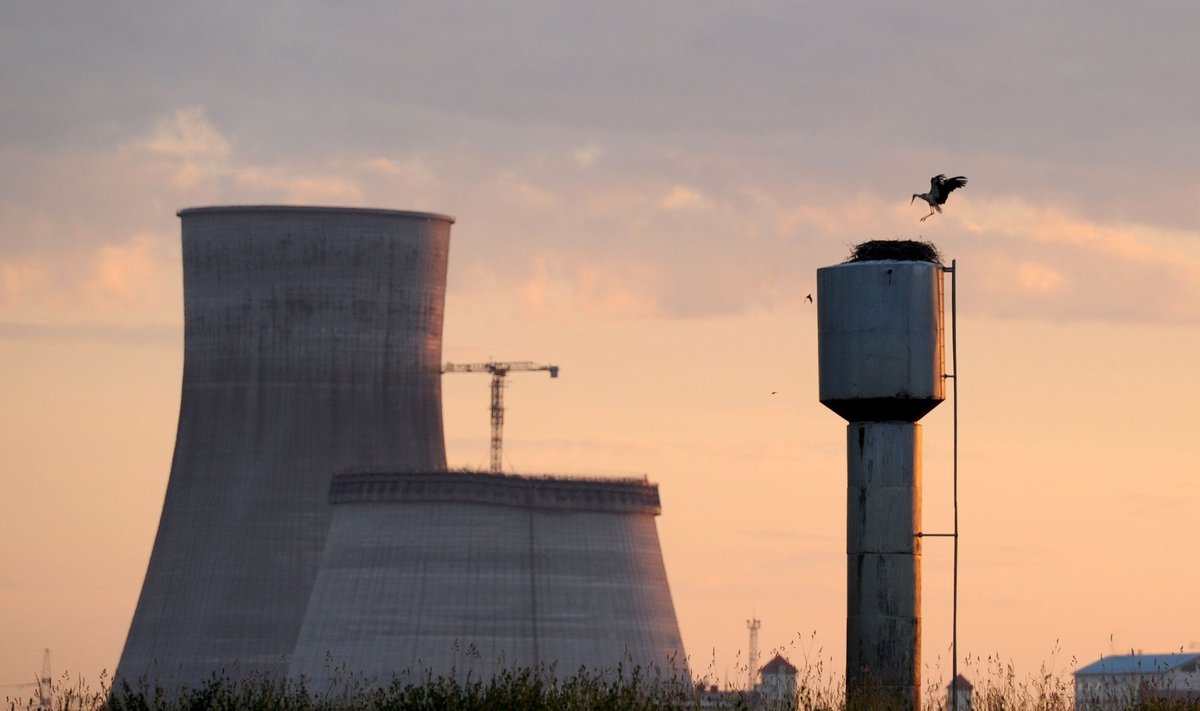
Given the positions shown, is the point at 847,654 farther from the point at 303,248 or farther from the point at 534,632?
the point at 303,248

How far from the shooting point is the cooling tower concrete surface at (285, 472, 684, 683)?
2596 inches

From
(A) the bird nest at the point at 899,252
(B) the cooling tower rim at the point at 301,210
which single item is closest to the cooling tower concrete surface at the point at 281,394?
(B) the cooling tower rim at the point at 301,210

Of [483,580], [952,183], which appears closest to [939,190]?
[952,183]

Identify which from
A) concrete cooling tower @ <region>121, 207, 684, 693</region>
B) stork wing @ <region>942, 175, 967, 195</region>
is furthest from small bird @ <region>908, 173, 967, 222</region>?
concrete cooling tower @ <region>121, 207, 684, 693</region>

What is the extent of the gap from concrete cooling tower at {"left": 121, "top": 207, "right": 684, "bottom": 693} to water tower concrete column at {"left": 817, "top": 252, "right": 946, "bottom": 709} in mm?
39327

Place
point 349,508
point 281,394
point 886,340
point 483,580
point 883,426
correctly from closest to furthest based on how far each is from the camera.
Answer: point 886,340 → point 883,426 → point 483,580 → point 349,508 → point 281,394

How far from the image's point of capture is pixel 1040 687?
22453 mm

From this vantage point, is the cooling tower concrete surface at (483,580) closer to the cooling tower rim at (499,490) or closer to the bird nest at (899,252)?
the cooling tower rim at (499,490)

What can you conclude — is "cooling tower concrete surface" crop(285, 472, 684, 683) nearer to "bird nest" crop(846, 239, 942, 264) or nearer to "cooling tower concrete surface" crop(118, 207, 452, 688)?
"cooling tower concrete surface" crop(118, 207, 452, 688)

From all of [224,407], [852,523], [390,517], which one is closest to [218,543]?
[224,407]

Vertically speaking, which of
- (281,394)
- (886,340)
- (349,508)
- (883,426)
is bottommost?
(883,426)

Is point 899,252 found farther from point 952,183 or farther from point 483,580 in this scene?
point 483,580

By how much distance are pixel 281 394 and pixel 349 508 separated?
6.49 meters

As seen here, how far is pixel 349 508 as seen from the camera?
225 feet
